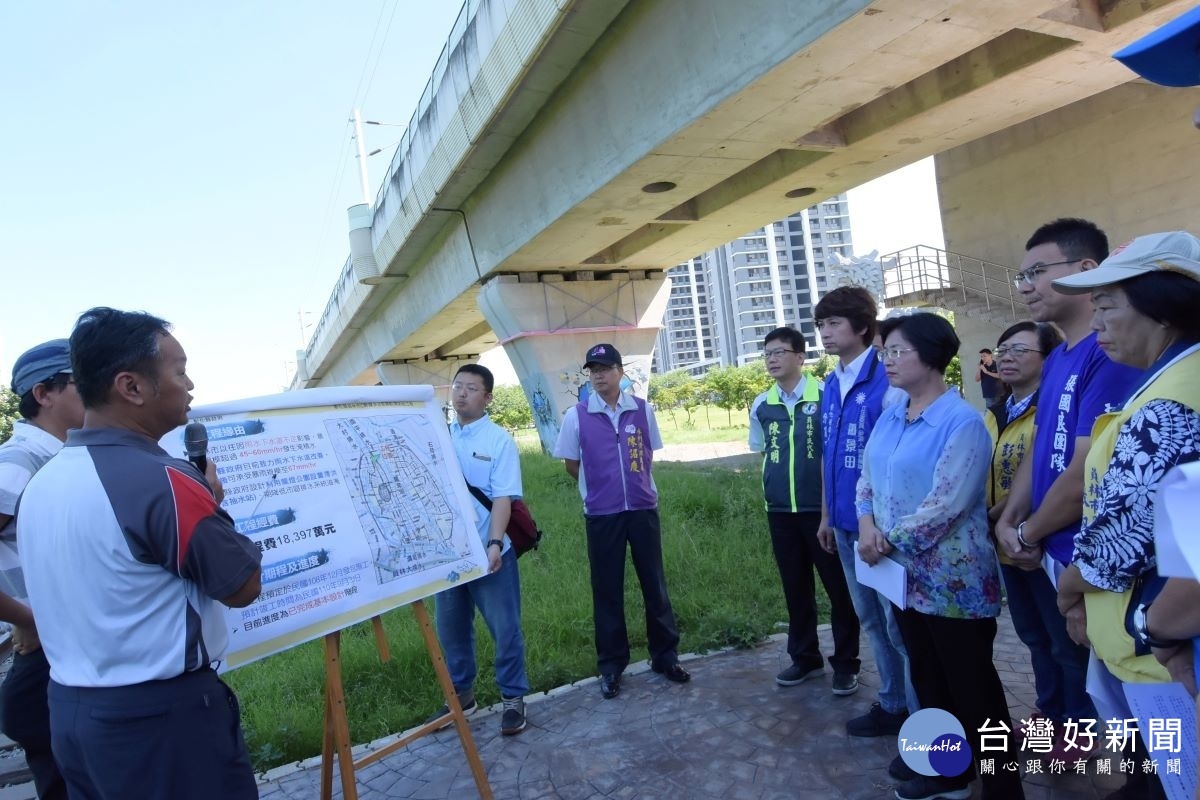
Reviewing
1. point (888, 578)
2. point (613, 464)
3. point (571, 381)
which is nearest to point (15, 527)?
point (613, 464)

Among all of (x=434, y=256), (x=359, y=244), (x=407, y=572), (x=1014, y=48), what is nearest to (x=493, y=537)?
(x=407, y=572)

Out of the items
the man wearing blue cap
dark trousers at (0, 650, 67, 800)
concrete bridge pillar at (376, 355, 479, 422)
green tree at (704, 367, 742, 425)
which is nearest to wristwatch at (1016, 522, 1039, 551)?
the man wearing blue cap

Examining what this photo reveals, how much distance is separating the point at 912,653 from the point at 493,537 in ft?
6.28

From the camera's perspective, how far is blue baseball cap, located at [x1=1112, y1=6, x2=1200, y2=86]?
1.46 m

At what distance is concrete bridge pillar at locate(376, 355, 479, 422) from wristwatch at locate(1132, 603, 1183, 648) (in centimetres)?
2116

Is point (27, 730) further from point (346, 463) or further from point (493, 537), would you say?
point (493, 537)

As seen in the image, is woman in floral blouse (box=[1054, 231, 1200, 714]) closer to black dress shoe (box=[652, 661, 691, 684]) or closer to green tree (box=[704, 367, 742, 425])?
black dress shoe (box=[652, 661, 691, 684])

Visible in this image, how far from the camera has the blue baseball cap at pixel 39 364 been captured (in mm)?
2432

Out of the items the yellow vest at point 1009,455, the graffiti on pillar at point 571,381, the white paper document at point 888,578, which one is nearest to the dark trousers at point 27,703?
the white paper document at point 888,578

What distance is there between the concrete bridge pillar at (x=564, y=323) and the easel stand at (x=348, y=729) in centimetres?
920

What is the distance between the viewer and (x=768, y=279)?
328 ft

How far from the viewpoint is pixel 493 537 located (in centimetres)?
345

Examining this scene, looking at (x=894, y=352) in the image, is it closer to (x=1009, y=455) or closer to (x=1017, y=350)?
(x=1009, y=455)

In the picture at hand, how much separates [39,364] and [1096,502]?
3.31 metres
